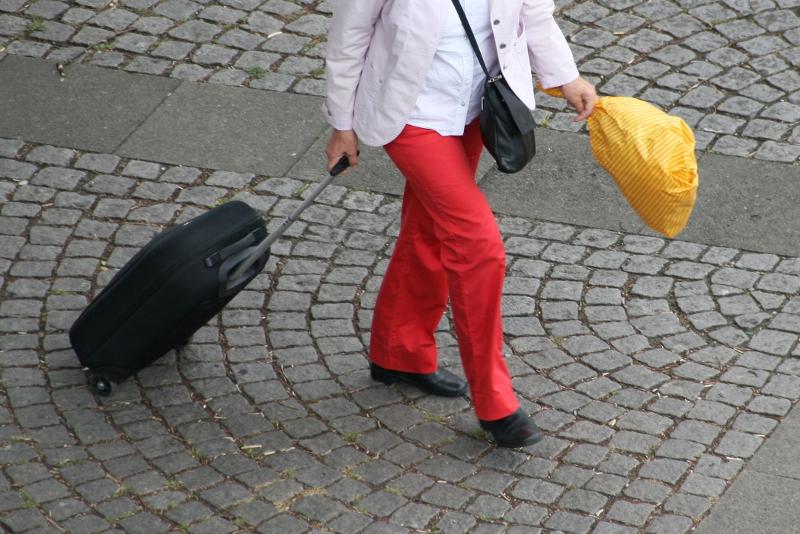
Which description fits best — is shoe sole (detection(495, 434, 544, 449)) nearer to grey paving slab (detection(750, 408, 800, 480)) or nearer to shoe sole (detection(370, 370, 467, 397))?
shoe sole (detection(370, 370, 467, 397))

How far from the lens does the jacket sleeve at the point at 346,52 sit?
4.03m

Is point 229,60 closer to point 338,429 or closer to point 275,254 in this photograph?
point 275,254

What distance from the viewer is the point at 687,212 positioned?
428 cm

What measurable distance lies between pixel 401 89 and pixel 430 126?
6.3 inches

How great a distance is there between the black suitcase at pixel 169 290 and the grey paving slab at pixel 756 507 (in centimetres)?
173

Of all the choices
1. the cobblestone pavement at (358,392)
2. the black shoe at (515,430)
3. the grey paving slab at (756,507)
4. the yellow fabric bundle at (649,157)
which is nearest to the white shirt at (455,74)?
the yellow fabric bundle at (649,157)

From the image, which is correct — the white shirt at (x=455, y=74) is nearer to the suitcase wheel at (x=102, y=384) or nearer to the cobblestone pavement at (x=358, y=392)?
the cobblestone pavement at (x=358, y=392)

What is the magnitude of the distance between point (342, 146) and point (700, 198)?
2301 millimetres

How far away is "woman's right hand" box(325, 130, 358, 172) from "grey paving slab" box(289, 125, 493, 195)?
1.75 meters

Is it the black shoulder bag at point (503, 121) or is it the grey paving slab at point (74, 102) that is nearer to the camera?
the black shoulder bag at point (503, 121)

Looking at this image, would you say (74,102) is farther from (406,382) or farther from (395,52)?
(395,52)

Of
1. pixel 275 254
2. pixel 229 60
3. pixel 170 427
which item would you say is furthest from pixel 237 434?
pixel 229 60

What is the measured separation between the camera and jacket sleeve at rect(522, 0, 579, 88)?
4293 millimetres

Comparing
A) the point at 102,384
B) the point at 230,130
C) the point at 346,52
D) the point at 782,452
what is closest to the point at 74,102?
the point at 230,130
